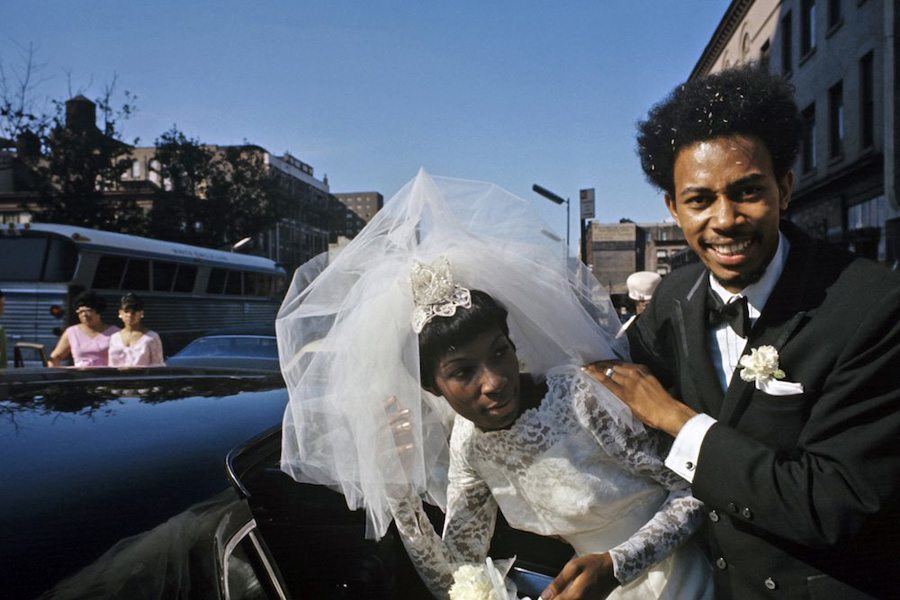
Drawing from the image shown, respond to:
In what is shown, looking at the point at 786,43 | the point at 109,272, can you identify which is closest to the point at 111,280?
the point at 109,272

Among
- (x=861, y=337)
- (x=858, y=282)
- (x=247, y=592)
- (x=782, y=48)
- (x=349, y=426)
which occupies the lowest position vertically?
(x=247, y=592)

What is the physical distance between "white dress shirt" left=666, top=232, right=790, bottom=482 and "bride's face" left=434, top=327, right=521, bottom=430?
46 cm

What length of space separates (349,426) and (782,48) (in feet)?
83.1

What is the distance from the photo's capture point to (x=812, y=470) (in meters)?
1.46

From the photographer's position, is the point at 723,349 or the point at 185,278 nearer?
the point at 723,349

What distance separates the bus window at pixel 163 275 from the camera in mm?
14281

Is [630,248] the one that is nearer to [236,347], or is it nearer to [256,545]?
[236,347]

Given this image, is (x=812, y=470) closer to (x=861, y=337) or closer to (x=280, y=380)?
(x=861, y=337)

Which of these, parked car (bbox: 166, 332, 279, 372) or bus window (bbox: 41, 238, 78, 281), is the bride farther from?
bus window (bbox: 41, 238, 78, 281)

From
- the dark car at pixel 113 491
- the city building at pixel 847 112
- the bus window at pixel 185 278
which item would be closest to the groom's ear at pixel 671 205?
the dark car at pixel 113 491

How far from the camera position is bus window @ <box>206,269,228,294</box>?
16.4m

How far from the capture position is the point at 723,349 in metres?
1.86

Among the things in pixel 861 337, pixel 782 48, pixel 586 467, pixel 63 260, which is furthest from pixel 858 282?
pixel 782 48

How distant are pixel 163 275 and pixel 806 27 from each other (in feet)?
64.5
